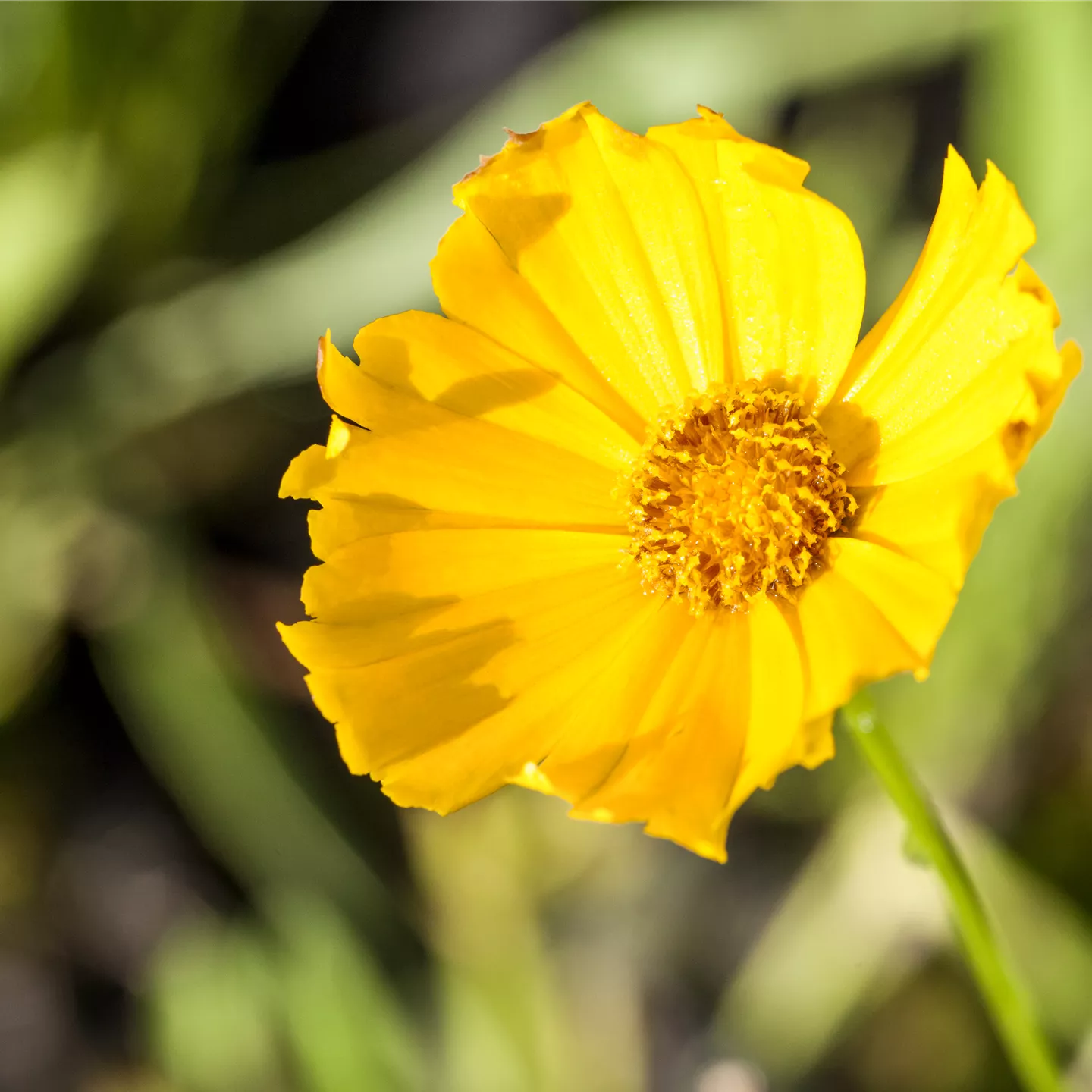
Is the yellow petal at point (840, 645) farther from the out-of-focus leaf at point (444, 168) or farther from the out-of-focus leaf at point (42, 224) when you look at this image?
the out-of-focus leaf at point (42, 224)

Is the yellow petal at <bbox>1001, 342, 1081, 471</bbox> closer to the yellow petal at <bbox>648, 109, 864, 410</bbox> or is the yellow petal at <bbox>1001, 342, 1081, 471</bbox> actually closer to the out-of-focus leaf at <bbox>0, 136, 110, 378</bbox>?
the yellow petal at <bbox>648, 109, 864, 410</bbox>

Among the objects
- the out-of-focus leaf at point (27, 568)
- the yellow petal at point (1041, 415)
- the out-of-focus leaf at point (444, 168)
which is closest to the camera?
the yellow petal at point (1041, 415)

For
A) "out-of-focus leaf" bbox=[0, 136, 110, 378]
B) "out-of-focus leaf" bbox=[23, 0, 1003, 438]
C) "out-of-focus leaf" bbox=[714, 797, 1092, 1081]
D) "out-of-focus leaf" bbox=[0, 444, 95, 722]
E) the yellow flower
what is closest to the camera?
the yellow flower

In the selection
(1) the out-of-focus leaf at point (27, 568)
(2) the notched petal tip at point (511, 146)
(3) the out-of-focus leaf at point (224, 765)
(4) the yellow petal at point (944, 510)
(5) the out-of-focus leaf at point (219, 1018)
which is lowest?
(5) the out-of-focus leaf at point (219, 1018)

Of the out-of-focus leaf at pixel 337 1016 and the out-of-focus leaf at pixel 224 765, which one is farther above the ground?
the out-of-focus leaf at pixel 224 765

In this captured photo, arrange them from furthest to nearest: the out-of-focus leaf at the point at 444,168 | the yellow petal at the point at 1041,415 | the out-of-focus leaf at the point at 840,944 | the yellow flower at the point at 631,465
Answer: the out-of-focus leaf at the point at 444,168, the out-of-focus leaf at the point at 840,944, the yellow flower at the point at 631,465, the yellow petal at the point at 1041,415

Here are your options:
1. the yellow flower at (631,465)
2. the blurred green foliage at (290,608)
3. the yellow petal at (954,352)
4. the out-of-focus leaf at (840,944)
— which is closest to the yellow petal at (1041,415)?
the yellow petal at (954,352)

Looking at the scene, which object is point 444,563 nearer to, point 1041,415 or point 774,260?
point 774,260

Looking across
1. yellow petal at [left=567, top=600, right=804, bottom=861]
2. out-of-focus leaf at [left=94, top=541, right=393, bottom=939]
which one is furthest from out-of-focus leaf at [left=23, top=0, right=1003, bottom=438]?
yellow petal at [left=567, top=600, right=804, bottom=861]
